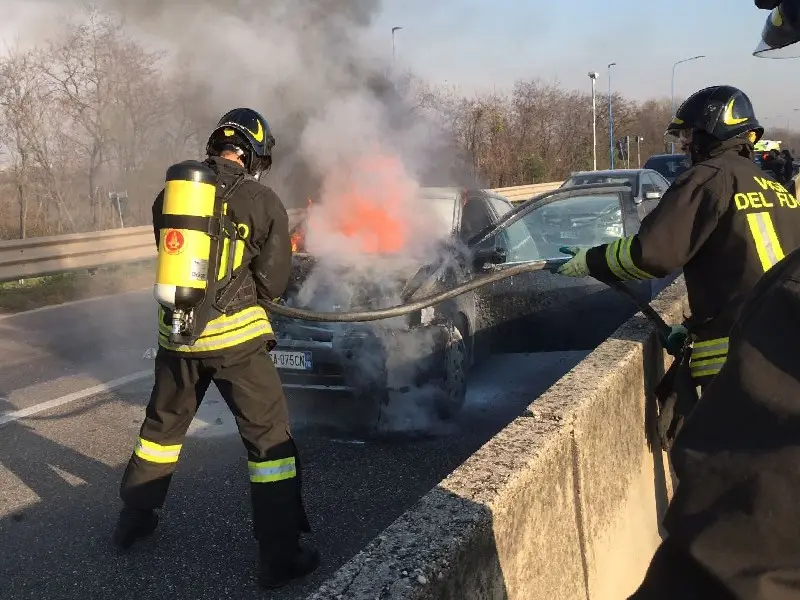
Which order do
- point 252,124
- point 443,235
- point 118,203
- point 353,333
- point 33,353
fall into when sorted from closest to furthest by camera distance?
point 252,124, point 353,333, point 443,235, point 33,353, point 118,203

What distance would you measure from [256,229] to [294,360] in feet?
5.22

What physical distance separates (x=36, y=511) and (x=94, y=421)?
1.45 meters

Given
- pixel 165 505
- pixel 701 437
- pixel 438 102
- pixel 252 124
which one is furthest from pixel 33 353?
pixel 701 437

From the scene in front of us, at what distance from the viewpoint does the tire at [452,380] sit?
4.98m

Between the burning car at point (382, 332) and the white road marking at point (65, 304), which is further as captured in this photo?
the white road marking at point (65, 304)

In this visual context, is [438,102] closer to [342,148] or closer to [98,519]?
[342,148]

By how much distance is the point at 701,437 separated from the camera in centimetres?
107

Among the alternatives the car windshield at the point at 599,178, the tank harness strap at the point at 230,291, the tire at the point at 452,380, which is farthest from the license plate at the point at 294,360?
the car windshield at the point at 599,178

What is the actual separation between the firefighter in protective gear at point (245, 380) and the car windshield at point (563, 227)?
10.5 feet

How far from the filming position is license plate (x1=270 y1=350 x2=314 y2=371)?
15.7ft

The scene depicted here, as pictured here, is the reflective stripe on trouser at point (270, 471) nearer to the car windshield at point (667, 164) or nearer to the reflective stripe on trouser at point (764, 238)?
the reflective stripe on trouser at point (764, 238)

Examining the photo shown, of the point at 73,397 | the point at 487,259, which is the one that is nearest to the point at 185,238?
the point at 487,259

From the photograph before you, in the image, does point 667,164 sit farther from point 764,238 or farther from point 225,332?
point 225,332

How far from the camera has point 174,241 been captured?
303 centimetres
